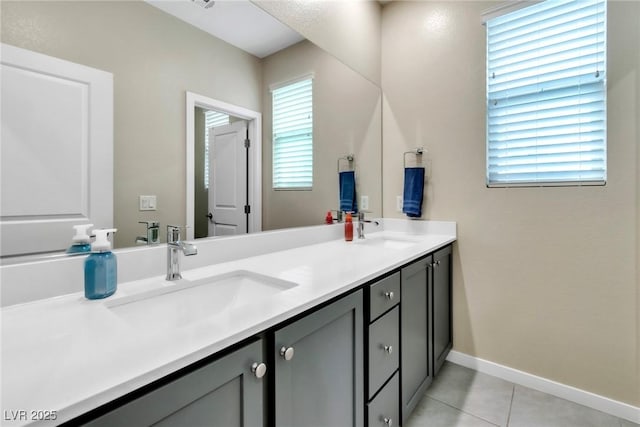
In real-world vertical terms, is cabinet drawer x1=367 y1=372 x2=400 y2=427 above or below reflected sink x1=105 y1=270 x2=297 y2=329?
below

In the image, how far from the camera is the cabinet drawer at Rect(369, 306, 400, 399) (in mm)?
1165

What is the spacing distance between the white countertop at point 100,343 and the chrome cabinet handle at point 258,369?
82 millimetres

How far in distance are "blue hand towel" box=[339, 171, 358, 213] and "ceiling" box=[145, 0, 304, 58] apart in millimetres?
860

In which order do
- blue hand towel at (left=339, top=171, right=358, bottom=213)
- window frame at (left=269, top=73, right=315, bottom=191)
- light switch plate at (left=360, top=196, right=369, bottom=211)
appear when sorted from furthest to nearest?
light switch plate at (left=360, top=196, right=369, bottom=211) → blue hand towel at (left=339, top=171, right=358, bottom=213) → window frame at (left=269, top=73, right=315, bottom=191)

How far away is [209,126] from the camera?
122 centimetres

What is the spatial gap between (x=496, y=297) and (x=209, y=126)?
1.93 m

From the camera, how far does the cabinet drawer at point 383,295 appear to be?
A: 3.79 ft

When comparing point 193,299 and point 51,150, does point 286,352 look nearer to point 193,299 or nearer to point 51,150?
point 193,299

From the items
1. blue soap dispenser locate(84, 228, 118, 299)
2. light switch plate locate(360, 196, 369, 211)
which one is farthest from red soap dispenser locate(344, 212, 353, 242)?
blue soap dispenser locate(84, 228, 118, 299)

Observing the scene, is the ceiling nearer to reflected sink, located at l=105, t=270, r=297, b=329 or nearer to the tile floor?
reflected sink, located at l=105, t=270, r=297, b=329

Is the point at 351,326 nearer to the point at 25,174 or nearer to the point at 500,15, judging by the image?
the point at 25,174

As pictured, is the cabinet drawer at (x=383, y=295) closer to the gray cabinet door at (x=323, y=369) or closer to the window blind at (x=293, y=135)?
the gray cabinet door at (x=323, y=369)

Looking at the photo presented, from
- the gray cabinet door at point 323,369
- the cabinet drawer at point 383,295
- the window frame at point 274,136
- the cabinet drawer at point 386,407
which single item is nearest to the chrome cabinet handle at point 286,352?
the gray cabinet door at point 323,369

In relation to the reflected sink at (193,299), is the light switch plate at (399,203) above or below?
above
